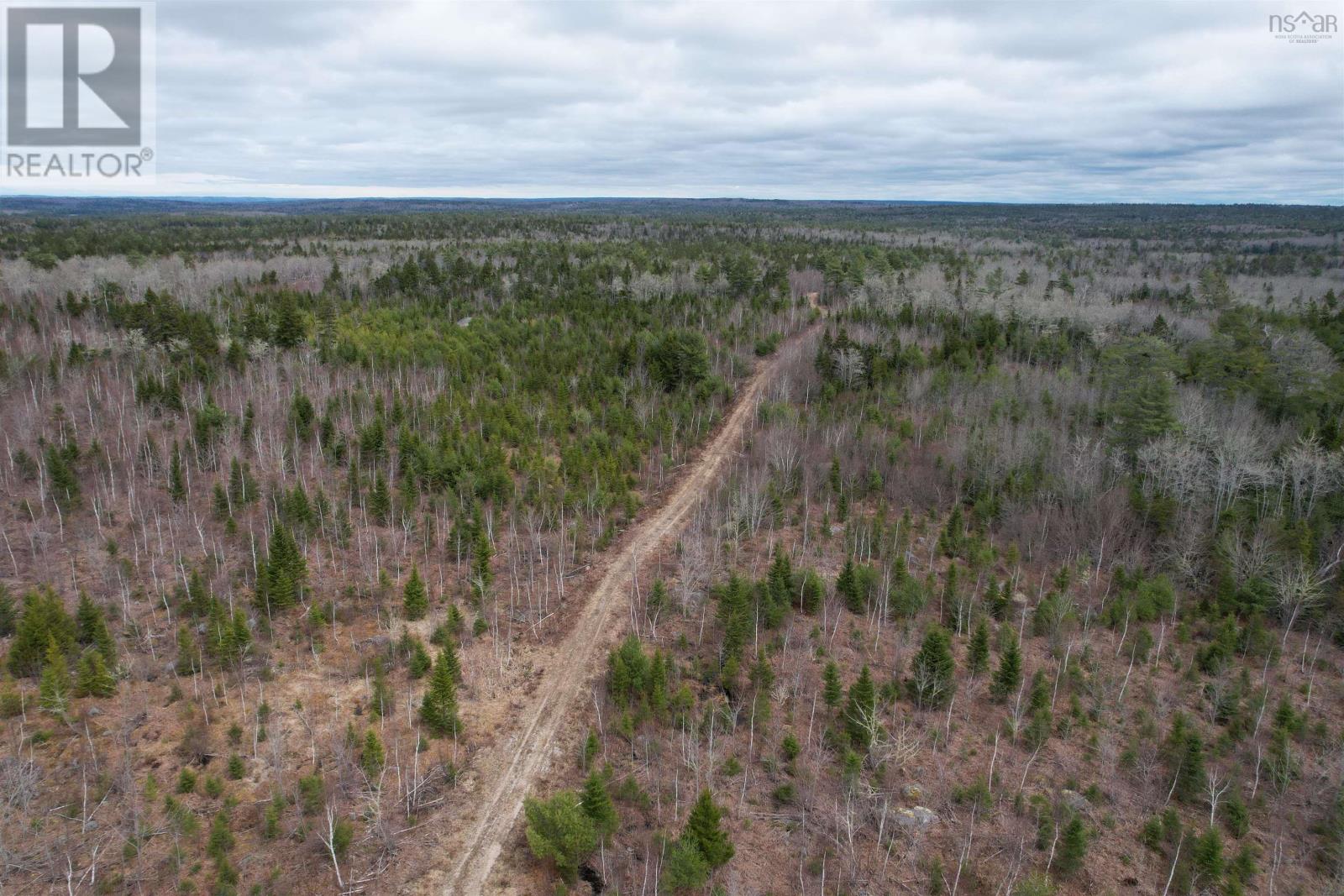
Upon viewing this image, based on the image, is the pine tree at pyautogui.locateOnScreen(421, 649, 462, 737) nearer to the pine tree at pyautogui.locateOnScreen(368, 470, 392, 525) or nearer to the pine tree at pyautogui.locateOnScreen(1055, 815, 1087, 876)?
the pine tree at pyautogui.locateOnScreen(368, 470, 392, 525)

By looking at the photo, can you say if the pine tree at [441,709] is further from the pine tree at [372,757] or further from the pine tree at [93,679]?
the pine tree at [93,679]

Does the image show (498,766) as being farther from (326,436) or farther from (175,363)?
(175,363)

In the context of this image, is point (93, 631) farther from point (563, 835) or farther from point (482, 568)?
point (563, 835)

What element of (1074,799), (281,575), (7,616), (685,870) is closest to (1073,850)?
(1074,799)

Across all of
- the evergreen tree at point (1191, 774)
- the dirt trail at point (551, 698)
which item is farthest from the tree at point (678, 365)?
the evergreen tree at point (1191, 774)

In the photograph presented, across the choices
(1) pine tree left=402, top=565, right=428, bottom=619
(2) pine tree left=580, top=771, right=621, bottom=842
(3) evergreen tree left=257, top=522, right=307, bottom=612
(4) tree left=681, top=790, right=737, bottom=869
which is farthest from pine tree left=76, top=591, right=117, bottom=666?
(4) tree left=681, top=790, right=737, bottom=869

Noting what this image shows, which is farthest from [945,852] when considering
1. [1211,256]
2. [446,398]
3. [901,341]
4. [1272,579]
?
[1211,256]
